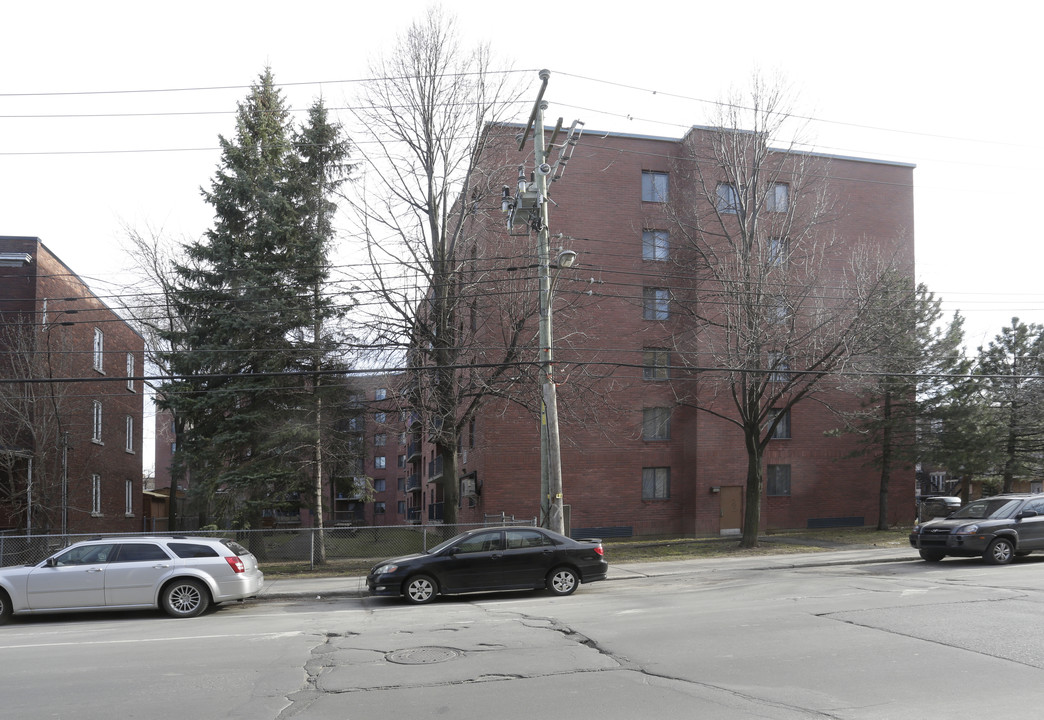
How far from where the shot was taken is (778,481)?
32250 mm

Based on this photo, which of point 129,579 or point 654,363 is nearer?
point 129,579

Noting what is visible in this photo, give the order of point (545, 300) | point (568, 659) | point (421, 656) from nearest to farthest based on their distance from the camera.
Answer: point (568, 659) → point (421, 656) → point (545, 300)

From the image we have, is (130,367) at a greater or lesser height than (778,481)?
greater

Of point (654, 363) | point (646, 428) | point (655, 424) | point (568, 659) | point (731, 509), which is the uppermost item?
point (654, 363)

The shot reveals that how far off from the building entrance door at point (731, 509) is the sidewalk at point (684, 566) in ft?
29.3

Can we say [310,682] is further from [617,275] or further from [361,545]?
[617,275]

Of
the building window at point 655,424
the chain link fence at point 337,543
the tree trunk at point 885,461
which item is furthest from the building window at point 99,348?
the tree trunk at point 885,461

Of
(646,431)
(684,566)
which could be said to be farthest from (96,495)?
(684,566)

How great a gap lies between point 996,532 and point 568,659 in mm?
12887

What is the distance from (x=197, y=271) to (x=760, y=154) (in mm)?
18580

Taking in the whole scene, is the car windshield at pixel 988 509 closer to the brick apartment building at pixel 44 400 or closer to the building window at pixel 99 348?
the brick apartment building at pixel 44 400

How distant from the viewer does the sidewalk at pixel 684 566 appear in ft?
53.4

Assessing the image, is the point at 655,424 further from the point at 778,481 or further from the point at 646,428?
the point at 778,481

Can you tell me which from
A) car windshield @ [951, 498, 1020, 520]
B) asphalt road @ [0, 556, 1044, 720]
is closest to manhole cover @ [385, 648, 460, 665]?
asphalt road @ [0, 556, 1044, 720]
